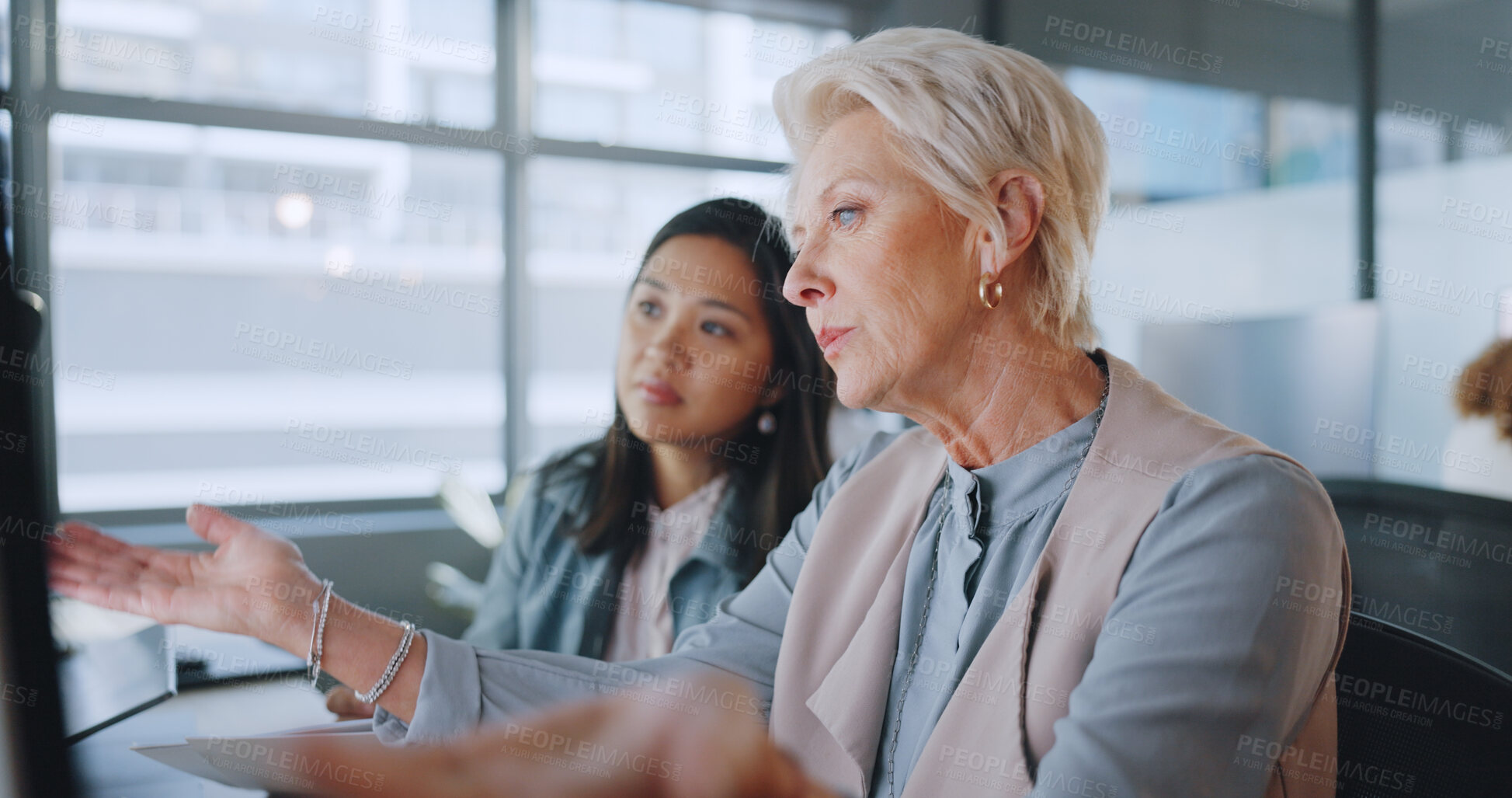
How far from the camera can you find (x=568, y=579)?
1.91 m

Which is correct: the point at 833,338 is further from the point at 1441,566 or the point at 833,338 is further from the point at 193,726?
the point at 1441,566

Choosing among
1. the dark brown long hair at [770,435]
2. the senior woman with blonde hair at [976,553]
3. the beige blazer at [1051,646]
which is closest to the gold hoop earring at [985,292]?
the senior woman with blonde hair at [976,553]

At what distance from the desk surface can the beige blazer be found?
0.61m

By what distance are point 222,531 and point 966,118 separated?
40.2 inches

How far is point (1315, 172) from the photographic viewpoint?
326cm

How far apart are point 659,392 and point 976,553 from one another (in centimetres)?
88

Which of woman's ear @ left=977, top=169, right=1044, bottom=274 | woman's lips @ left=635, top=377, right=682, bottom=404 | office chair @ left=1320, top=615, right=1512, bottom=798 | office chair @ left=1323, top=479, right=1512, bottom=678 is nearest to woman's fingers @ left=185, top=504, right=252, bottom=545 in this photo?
woman's lips @ left=635, top=377, right=682, bottom=404

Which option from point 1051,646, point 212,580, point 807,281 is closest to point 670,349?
point 807,281

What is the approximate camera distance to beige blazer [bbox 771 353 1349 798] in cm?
92

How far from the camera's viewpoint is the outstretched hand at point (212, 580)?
103 centimetres

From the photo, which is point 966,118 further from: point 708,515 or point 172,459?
point 172,459

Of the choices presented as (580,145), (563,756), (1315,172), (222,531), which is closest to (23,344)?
(563,756)

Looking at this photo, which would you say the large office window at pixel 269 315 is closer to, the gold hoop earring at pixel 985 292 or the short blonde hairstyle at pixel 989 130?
the short blonde hairstyle at pixel 989 130

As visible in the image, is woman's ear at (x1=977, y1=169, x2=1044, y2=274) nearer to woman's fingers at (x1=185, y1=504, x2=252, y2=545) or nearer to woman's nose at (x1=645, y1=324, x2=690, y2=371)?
woman's nose at (x1=645, y1=324, x2=690, y2=371)
